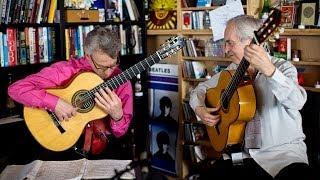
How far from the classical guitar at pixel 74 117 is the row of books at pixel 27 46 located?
0.53 metres

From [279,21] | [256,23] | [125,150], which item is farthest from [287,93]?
[125,150]

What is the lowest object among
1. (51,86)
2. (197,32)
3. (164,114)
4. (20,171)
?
(164,114)

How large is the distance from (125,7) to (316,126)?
5.70 feet

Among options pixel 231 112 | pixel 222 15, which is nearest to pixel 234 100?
pixel 231 112

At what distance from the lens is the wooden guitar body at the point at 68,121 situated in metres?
2.09

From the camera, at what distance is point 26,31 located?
2559 mm

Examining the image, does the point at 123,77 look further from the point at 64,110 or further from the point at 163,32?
the point at 163,32

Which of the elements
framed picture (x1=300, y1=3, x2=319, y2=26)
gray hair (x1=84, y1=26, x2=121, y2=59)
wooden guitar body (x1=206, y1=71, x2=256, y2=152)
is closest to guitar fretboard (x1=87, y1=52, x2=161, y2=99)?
gray hair (x1=84, y1=26, x2=121, y2=59)

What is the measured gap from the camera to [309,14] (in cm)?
238

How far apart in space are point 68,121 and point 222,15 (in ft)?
4.08

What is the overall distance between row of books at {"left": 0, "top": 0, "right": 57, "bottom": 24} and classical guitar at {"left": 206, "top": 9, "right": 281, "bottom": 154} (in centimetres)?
115

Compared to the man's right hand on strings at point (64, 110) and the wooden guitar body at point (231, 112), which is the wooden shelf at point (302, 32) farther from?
the man's right hand on strings at point (64, 110)

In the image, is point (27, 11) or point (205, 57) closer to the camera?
point (27, 11)

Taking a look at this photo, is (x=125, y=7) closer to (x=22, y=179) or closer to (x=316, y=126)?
(x=316, y=126)
